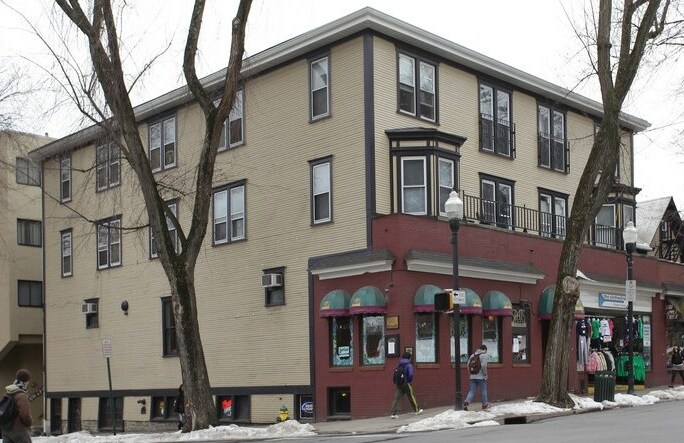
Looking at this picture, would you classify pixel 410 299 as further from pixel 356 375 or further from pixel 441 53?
pixel 441 53

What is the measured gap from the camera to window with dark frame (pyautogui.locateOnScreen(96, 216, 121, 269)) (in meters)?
37.0

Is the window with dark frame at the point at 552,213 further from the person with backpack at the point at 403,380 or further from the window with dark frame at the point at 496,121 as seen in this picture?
the person with backpack at the point at 403,380

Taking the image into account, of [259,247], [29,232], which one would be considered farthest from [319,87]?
[29,232]

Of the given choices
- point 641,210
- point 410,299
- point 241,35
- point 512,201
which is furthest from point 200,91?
point 641,210

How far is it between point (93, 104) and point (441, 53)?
1049cm

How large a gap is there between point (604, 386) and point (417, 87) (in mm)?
10044

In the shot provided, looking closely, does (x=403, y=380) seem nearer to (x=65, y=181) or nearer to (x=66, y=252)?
(x=66, y=252)

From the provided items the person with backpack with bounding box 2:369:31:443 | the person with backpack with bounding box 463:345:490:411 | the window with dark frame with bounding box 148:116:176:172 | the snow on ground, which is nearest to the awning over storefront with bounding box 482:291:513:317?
the person with backpack with bounding box 463:345:490:411

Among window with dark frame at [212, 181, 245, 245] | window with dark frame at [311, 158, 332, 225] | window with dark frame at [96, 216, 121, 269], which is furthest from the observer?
window with dark frame at [96, 216, 121, 269]

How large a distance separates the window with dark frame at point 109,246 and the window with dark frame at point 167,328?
12.0 feet

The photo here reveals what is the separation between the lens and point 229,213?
31969mm

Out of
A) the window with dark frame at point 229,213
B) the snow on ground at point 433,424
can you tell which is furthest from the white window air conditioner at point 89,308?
the snow on ground at point 433,424

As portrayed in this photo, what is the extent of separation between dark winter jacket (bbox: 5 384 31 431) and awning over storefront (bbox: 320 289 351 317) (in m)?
13.7

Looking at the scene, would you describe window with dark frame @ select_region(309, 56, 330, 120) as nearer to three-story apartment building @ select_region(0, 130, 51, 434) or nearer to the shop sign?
the shop sign
